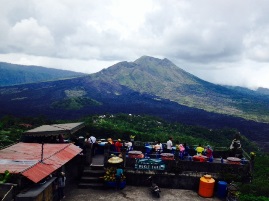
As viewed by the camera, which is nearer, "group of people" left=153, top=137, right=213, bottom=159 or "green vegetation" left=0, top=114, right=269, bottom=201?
"green vegetation" left=0, top=114, right=269, bottom=201

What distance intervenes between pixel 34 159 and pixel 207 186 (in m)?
9.92

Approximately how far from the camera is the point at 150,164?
61.1 feet

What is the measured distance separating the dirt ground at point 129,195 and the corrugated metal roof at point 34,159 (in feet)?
7.39

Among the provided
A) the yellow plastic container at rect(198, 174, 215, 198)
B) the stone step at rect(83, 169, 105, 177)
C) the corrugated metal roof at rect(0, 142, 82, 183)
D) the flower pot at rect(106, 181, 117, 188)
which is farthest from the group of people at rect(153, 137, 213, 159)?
the corrugated metal roof at rect(0, 142, 82, 183)

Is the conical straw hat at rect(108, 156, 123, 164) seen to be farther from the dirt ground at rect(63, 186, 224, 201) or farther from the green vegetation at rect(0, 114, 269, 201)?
the green vegetation at rect(0, 114, 269, 201)

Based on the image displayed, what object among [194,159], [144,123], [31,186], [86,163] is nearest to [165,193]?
[194,159]

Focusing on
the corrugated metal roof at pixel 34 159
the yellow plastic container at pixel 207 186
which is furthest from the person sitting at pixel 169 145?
the corrugated metal roof at pixel 34 159

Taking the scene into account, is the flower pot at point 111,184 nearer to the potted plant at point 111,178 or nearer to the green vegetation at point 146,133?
the potted plant at point 111,178

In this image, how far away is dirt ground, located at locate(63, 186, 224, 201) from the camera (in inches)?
653

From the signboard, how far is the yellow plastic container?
8.54 feet

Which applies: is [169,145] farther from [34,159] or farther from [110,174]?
[34,159]

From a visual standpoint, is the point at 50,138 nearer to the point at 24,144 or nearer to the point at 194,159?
the point at 24,144

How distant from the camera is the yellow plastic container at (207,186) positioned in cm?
1745

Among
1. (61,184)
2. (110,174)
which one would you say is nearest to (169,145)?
(110,174)
